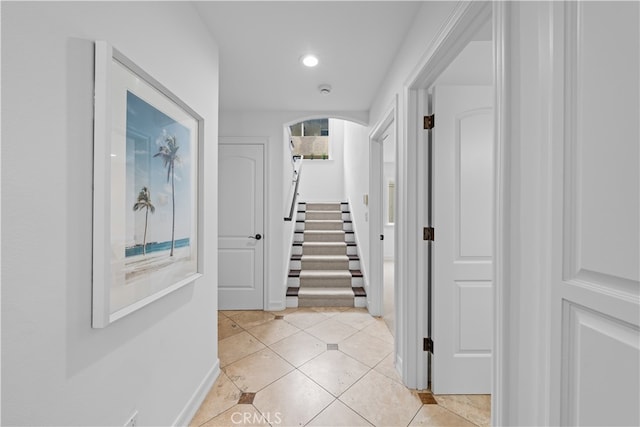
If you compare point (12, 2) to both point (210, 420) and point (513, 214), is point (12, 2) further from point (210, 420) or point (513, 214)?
point (210, 420)

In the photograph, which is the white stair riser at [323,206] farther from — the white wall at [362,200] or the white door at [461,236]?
the white door at [461,236]

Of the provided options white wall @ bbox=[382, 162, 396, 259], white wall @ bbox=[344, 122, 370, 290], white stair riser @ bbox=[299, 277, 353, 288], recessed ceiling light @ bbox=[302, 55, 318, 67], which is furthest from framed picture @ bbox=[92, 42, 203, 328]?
white wall @ bbox=[382, 162, 396, 259]

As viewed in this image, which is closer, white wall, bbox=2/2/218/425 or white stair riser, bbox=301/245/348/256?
white wall, bbox=2/2/218/425

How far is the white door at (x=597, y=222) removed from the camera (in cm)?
59

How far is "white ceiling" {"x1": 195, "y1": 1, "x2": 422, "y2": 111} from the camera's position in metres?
1.72

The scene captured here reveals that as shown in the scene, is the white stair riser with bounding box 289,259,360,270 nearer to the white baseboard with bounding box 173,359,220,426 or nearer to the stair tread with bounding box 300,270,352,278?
the stair tread with bounding box 300,270,352,278

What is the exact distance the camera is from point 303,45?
6.88ft

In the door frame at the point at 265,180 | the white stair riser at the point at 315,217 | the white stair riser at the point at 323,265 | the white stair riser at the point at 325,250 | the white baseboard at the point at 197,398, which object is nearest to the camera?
the white baseboard at the point at 197,398

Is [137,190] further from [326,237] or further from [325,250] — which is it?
[326,237]

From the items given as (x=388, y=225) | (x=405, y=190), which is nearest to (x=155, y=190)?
(x=405, y=190)

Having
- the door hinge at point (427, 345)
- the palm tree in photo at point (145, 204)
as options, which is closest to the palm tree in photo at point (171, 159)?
the palm tree in photo at point (145, 204)

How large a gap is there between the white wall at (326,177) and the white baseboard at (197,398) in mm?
5283

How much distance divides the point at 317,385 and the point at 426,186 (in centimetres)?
158

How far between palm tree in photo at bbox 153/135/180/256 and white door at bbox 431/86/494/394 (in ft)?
5.12
